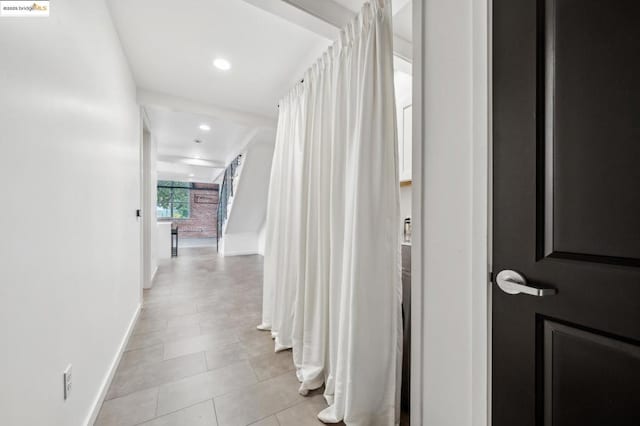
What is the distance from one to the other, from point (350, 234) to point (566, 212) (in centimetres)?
90

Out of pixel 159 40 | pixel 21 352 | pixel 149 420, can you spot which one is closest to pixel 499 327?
pixel 21 352

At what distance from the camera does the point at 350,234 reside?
4.62 feet

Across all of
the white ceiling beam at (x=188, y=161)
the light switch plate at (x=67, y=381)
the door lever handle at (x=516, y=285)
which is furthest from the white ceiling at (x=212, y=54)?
the white ceiling beam at (x=188, y=161)

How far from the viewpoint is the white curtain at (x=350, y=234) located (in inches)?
52.0

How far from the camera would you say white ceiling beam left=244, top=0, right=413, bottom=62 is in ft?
4.93

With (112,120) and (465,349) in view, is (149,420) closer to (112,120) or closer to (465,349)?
(465,349)

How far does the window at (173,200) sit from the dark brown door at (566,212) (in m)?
12.1

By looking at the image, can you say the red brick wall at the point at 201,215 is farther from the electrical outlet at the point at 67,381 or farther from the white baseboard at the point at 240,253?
the electrical outlet at the point at 67,381

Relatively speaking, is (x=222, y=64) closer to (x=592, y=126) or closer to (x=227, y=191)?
(x=592, y=126)

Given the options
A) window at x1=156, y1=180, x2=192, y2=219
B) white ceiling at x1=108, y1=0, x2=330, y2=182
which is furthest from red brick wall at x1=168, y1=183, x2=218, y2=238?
white ceiling at x1=108, y1=0, x2=330, y2=182

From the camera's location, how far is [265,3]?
58.6 inches

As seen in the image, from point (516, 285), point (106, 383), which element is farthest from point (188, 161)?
point (516, 285)

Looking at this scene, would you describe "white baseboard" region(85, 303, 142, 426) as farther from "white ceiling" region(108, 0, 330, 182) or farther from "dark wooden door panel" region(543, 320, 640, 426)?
"white ceiling" region(108, 0, 330, 182)

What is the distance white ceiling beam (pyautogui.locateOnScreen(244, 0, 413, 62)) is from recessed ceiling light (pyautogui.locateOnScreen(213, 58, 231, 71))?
3.05 feet
